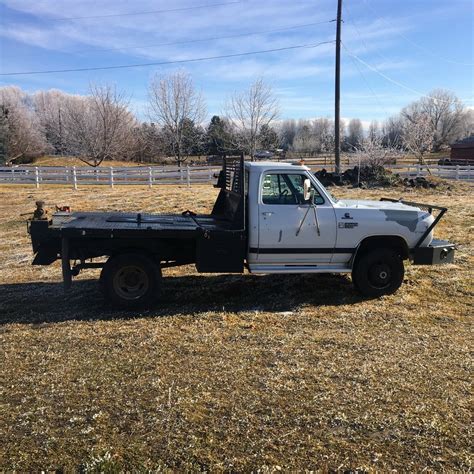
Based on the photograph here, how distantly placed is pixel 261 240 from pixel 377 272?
1788 millimetres

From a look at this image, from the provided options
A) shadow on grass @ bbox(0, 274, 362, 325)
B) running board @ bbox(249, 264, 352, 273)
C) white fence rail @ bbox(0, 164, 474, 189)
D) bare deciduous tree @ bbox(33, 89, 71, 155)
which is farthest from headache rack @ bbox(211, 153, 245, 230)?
bare deciduous tree @ bbox(33, 89, 71, 155)

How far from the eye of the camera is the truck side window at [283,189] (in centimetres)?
655

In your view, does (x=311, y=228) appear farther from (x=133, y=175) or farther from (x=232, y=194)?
(x=133, y=175)

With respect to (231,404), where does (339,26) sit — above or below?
above

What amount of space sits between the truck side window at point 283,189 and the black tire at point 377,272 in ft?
3.73

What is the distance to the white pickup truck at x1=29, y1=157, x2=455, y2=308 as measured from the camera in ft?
20.8

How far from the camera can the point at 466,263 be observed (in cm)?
891

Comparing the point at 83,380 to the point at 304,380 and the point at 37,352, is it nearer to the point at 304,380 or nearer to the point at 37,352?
the point at 37,352

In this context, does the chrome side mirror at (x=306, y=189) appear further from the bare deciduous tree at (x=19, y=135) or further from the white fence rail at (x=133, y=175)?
the bare deciduous tree at (x=19, y=135)

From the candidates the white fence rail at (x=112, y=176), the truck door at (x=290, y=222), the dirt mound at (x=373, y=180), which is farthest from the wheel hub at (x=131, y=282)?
the white fence rail at (x=112, y=176)

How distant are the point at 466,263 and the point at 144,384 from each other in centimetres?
694

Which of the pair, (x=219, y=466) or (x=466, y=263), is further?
(x=466, y=263)

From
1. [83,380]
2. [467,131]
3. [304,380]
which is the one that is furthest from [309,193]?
[467,131]

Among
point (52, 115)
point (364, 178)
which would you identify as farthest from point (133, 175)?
point (52, 115)
